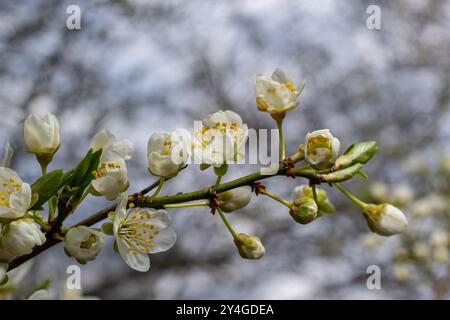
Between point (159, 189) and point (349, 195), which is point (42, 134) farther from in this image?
point (349, 195)

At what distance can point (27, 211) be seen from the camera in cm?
70

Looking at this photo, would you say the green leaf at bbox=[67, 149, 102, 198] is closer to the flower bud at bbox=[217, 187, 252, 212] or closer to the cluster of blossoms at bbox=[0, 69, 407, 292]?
the cluster of blossoms at bbox=[0, 69, 407, 292]

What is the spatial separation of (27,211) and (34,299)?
24 centimetres

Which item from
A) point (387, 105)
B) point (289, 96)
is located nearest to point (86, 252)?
point (289, 96)

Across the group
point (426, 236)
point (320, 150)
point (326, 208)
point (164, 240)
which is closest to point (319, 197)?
point (326, 208)

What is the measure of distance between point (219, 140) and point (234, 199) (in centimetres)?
9

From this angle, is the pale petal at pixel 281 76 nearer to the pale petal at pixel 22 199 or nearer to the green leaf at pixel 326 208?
the green leaf at pixel 326 208

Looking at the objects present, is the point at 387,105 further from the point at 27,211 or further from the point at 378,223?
the point at 27,211

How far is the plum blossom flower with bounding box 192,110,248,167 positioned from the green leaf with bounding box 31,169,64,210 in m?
0.18

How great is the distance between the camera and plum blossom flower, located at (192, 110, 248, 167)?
0.76m

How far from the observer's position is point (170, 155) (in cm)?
74

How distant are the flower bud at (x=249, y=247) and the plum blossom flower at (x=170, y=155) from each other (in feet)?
0.50

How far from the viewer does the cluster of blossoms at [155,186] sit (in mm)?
688
